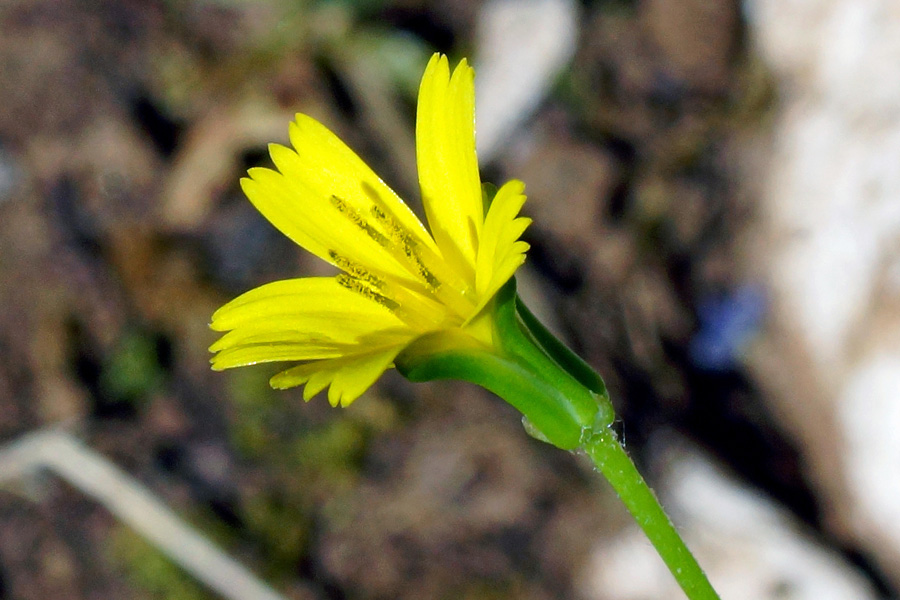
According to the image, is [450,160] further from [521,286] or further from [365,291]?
[521,286]

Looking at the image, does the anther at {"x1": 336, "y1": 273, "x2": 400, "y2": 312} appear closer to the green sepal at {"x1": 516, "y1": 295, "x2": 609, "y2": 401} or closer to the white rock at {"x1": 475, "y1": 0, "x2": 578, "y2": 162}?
the green sepal at {"x1": 516, "y1": 295, "x2": 609, "y2": 401}

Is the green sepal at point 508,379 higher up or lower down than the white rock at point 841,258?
lower down

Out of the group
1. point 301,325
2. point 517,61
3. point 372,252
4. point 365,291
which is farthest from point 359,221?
point 517,61

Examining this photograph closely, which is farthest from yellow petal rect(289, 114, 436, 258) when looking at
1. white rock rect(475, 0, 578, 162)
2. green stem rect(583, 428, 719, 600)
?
white rock rect(475, 0, 578, 162)

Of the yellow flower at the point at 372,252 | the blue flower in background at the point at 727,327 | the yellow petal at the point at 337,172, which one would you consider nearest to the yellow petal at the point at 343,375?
the yellow flower at the point at 372,252

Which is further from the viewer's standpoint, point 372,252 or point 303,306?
point 372,252

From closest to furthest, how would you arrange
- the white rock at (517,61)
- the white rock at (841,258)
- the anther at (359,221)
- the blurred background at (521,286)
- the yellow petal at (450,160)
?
the yellow petal at (450,160)
the anther at (359,221)
the white rock at (841,258)
the blurred background at (521,286)
the white rock at (517,61)

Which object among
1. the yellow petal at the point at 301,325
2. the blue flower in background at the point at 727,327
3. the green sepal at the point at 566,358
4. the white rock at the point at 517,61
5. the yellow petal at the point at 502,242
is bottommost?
the yellow petal at the point at 301,325

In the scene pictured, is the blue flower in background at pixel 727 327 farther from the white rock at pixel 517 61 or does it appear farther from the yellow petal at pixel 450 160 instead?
the yellow petal at pixel 450 160
